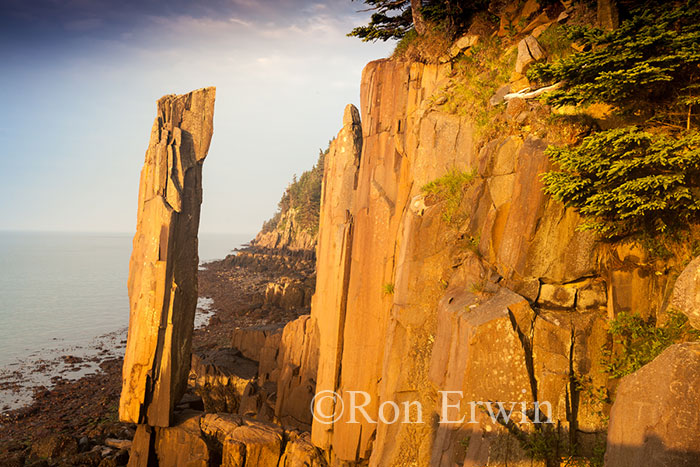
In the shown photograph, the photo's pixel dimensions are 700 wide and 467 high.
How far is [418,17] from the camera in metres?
13.0

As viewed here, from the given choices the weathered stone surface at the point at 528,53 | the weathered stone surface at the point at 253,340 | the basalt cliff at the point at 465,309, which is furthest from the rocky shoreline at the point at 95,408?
the weathered stone surface at the point at 528,53

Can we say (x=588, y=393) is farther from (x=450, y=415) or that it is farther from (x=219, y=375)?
(x=219, y=375)

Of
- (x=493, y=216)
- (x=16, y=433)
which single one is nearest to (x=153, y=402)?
(x=16, y=433)

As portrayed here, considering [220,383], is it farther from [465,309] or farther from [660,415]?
[660,415]

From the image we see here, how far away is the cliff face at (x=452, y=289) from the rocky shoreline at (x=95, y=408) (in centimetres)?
885

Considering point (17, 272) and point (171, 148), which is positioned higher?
point (171, 148)

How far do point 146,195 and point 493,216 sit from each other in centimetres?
1294

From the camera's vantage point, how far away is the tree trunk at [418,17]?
13.0 metres

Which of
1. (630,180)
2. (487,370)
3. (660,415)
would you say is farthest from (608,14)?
(660,415)

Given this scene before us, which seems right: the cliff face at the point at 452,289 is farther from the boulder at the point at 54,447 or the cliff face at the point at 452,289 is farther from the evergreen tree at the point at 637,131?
the boulder at the point at 54,447

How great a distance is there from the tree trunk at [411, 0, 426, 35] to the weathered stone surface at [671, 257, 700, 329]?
1021 cm

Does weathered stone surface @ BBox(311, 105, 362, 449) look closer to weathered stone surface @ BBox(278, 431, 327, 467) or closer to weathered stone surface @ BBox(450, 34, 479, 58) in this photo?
weathered stone surface @ BBox(278, 431, 327, 467)

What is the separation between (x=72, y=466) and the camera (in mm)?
14078

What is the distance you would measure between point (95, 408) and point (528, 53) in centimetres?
2344
